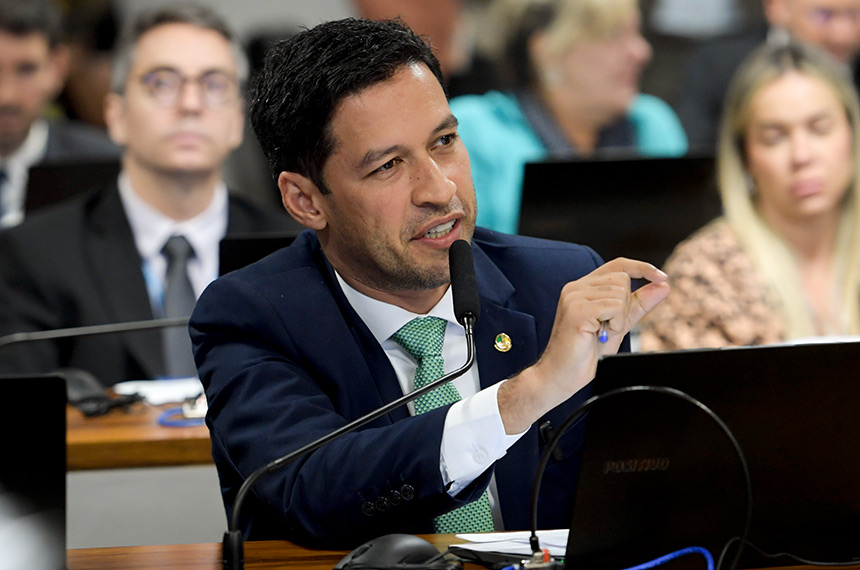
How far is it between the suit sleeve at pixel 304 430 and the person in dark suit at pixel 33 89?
300 centimetres

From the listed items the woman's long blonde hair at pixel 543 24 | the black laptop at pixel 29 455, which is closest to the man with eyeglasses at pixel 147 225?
the woman's long blonde hair at pixel 543 24

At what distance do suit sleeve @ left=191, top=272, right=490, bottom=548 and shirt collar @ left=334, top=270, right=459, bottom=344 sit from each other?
0.21 ft

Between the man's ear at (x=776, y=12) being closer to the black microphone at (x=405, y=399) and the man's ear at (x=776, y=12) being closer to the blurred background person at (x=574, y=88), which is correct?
the blurred background person at (x=574, y=88)

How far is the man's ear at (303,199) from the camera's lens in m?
1.69

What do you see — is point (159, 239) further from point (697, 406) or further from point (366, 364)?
point (697, 406)

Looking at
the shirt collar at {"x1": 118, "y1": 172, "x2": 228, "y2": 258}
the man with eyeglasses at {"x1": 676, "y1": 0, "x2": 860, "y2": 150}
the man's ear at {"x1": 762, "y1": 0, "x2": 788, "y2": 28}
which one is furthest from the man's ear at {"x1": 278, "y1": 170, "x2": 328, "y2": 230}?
the man's ear at {"x1": 762, "y1": 0, "x2": 788, "y2": 28}

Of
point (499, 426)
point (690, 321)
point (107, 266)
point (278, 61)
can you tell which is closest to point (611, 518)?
point (499, 426)

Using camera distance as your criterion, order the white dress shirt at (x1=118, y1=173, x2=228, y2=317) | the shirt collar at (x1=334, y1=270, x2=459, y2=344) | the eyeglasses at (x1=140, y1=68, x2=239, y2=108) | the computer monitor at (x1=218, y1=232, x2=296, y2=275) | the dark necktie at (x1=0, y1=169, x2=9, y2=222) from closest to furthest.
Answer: the shirt collar at (x1=334, y1=270, x2=459, y2=344) → the computer monitor at (x1=218, y1=232, x2=296, y2=275) → the white dress shirt at (x1=118, y1=173, x2=228, y2=317) → the eyeglasses at (x1=140, y1=68, x2=239, y2=108) → the dark necktie at (x1=0, y1=169, x2=9, y2=222)

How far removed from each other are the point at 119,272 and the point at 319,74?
66.7 inches

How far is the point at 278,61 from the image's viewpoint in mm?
1631

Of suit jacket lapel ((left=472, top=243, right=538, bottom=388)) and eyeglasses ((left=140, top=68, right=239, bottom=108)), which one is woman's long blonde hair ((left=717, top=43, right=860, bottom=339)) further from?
eyeglasses ((left=140, top=68, right=239, bottom=108))

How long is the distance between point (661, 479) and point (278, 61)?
821 mm

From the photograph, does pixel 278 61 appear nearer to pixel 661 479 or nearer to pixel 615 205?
pixel 661 479

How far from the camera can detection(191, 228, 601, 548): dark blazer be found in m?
1.37
